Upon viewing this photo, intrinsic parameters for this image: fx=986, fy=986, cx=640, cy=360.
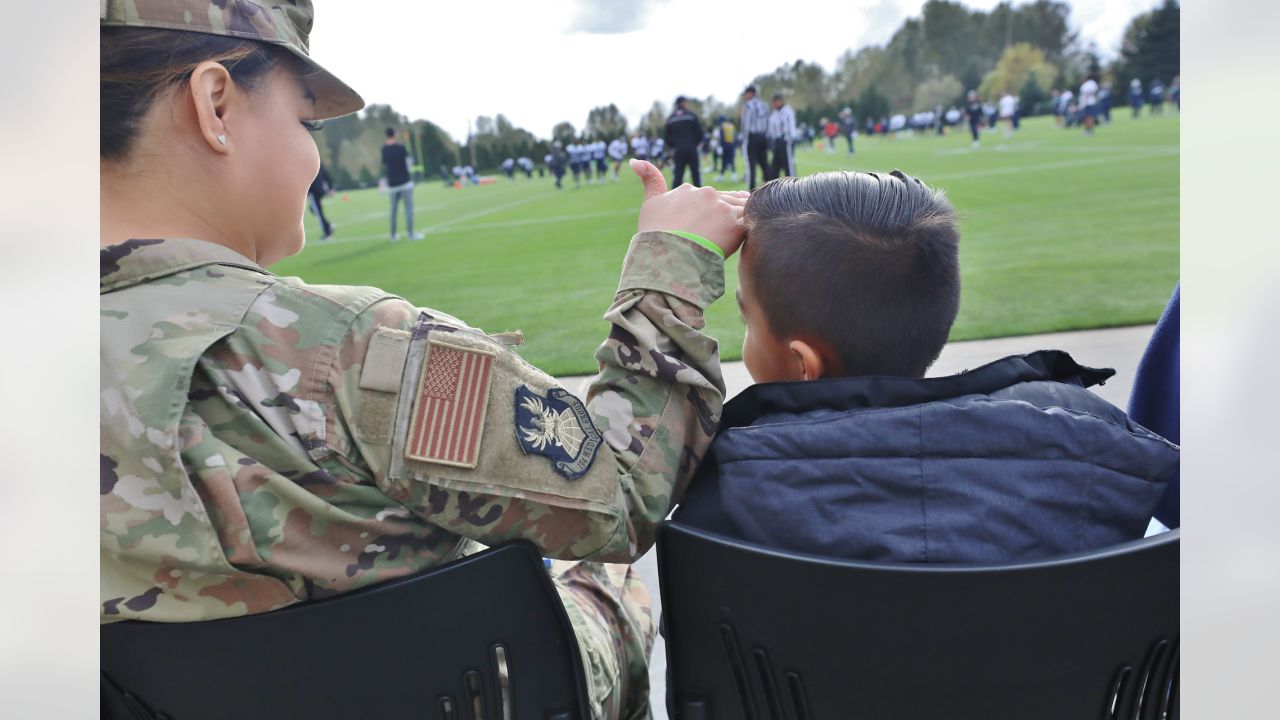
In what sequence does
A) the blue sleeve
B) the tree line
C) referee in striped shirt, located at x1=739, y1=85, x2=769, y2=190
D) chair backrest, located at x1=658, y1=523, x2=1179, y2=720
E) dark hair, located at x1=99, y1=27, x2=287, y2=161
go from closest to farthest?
chair backrest, located at x1=658, y1=523, x2=1179, y2=720 < dark hair, located at x1=99, y1=27, x2=287, y2=161 < the blue sleeve < referee in striped shirt, located at x1=739, y1=85, x2=769, y2=190 < the tree line

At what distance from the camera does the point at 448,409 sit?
1.02 m

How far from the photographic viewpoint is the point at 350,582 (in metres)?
1.06

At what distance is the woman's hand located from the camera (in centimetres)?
133

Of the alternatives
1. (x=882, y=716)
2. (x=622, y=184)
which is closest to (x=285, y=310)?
(x=882, y=716)

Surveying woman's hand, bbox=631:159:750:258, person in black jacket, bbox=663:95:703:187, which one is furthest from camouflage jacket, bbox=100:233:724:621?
person in black jacket, bbox=663:95:703:187

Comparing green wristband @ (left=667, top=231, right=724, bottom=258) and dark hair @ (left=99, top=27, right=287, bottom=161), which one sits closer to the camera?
dark hair @ (left=99, top=27, right=287, bottom=161)

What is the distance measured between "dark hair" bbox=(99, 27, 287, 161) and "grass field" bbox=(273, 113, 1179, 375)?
94 cm

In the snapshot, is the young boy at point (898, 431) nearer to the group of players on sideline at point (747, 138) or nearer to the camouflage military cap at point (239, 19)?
the camouflage military cap at point (239, 19)

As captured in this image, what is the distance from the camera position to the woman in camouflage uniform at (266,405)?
38.6 inches

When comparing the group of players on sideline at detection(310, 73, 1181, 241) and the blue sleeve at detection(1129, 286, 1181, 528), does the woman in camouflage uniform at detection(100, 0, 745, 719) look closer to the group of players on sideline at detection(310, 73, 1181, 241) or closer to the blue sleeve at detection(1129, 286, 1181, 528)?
the blue sleeve at detection(1129, 286, 1181, 528)

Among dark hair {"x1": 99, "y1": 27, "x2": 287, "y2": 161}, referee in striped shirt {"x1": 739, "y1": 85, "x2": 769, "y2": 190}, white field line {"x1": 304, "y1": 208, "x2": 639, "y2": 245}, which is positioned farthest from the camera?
referee in striped shirt {"x1": 739, "y1": 85, "x2": 769, "y2": 190}

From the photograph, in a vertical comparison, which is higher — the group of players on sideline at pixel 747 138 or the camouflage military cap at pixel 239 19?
the group of players on sideline at pixel 747 138

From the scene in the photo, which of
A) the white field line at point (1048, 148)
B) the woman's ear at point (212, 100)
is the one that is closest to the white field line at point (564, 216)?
the white field line at point (1048, 148)
